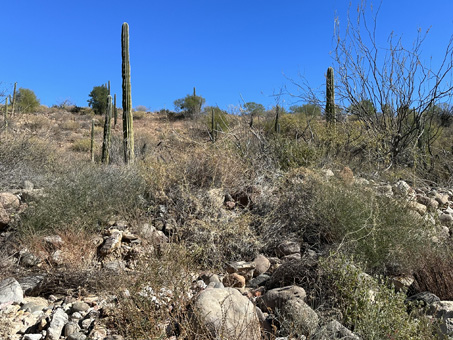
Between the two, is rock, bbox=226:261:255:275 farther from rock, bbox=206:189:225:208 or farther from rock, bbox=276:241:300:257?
rock, bbox=206:189:225:208

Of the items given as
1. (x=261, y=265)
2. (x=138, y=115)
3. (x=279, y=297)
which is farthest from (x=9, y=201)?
(x=138, y=115)

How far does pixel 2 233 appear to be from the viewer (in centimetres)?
485

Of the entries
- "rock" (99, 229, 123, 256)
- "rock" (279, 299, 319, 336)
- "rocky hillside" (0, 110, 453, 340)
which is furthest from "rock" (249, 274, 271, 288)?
"rock" (99, 229, 123, 256)

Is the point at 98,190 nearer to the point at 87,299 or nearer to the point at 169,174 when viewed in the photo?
the point at 169,174

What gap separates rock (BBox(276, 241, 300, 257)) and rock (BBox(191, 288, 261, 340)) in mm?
1757

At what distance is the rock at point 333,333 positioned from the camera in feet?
8.64

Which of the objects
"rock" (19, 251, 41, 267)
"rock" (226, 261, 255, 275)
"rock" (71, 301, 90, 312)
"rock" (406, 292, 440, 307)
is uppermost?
"rock" (19, 251, 41, 267)

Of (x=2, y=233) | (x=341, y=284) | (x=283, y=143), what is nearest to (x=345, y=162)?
(x=283, y=143)

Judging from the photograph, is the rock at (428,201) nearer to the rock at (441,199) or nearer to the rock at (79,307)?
the rock at (441,199)

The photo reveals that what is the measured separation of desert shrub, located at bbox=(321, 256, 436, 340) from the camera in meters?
2.63

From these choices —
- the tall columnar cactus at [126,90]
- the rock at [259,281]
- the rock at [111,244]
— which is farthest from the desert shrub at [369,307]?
the tall columnar cactus at [126,90]

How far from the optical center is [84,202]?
5172mm

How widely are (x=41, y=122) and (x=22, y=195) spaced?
22199 millimetres

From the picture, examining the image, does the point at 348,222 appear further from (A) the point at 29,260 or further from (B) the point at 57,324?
(A) the point at 29,260
